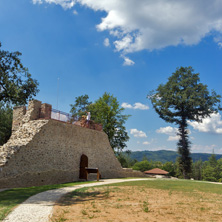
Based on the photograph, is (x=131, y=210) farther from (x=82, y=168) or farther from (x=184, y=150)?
(x=184, y=150)

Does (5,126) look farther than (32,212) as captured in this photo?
Yes

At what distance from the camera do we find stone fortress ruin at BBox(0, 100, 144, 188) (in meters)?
15.1

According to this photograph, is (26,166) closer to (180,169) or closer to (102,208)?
(102,208)

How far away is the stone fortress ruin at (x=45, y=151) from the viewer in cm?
1507

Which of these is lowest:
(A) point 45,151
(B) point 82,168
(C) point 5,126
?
(B) point 82,168

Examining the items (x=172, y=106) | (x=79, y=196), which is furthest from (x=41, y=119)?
(x=172, y=106)

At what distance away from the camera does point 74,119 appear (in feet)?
72.7

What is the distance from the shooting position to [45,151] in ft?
57.9

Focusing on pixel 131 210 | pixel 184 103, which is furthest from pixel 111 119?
pixel 131 210

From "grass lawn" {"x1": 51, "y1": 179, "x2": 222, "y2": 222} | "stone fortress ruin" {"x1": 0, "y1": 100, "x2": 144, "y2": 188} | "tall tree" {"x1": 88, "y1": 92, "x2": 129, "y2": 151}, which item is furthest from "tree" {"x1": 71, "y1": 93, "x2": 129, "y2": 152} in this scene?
"grass lawn" {"x1": 51, "y1": 179, "x2": 222, "y2": 222}

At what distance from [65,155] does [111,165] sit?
7689 mm

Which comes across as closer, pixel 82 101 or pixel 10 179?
pixel 10 179

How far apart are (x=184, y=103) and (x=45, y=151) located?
25.9 metres

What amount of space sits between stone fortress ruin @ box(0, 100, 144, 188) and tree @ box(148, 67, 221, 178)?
16789mm
